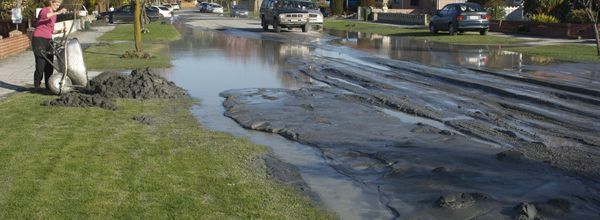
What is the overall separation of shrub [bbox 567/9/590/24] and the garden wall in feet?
2.21

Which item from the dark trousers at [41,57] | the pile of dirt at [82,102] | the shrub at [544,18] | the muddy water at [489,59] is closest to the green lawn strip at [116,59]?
the dark trousers at [41,57]

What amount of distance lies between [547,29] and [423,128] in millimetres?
25318

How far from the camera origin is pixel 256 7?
101875mm

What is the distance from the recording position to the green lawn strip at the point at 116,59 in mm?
17422

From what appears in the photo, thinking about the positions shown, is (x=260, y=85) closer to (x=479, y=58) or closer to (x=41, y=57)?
(x=41, y=57)

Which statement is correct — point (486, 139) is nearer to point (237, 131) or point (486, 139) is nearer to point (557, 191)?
point (557, 191)

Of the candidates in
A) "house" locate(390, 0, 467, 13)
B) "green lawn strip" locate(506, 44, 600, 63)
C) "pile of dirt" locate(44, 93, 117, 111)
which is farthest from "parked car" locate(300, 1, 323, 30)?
"house" locate(390, 0, 467, 13)

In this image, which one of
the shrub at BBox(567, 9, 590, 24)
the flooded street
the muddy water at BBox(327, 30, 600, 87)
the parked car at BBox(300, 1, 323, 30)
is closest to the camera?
the flooded street

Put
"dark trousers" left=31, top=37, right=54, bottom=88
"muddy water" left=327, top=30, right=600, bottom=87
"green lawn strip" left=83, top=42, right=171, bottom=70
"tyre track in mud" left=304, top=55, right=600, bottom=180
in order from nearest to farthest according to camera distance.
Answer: "tyre track in mud" left=304, top=55, right=600, bottom=180 → "dark trousers" left=31, top=37, right=54, bottom=88 → "muddy water" left=327, top=30, right=600, bottom=87 → "green lawn strip" left=83, top=42, right=171, bottom=70

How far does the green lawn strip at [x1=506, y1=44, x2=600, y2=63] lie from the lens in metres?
19.6

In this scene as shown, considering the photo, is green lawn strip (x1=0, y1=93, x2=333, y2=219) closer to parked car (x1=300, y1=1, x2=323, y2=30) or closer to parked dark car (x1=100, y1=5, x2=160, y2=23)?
parked car (x1=300, y1=1, x2=323, y2=30)

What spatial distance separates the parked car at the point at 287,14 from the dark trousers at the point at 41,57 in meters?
24.6

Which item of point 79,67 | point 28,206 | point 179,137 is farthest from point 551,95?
point 28,206

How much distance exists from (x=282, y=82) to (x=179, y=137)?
595 cm
